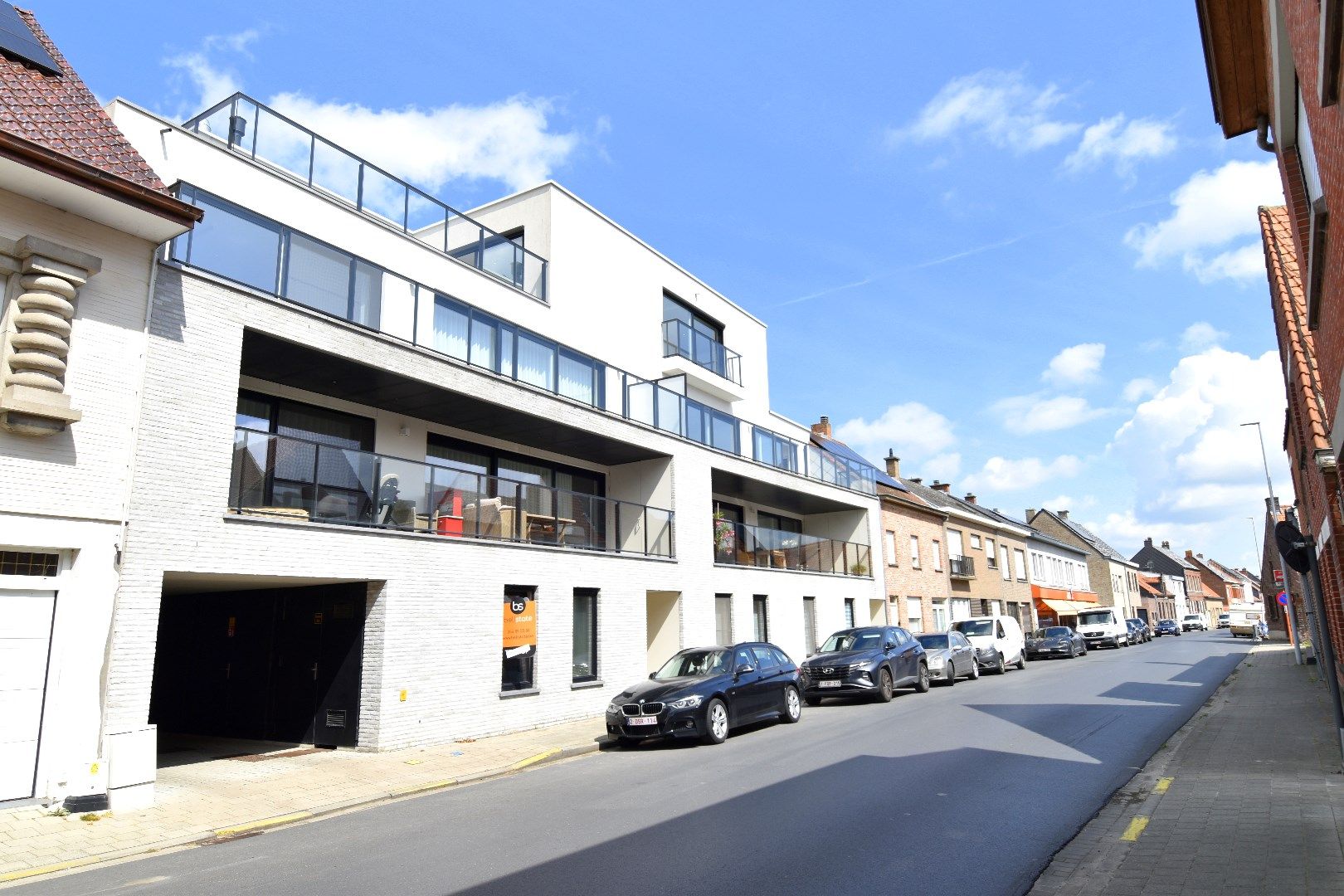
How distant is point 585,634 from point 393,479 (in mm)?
5421

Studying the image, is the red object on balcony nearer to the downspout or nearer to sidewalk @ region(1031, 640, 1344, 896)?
sidewalk @ region(1031, 640, 1344, 896)

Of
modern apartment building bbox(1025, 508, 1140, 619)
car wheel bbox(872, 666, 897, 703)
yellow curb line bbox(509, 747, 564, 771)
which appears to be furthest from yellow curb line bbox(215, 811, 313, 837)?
modern apartment building bbox(1025, 508, 1140, 619)

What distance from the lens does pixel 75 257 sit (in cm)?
959

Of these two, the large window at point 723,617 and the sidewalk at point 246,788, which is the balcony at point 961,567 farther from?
the sidewalk at point 246,788

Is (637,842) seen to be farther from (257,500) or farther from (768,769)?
(257,500)

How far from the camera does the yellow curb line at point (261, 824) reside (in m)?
8.32

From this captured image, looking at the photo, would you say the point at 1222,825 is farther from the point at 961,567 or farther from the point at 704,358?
the point at 961,567

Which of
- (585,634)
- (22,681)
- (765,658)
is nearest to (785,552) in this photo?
(585,634)

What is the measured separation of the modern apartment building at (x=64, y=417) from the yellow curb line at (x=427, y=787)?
274cm

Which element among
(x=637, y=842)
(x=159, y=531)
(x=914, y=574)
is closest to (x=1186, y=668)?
(x=914, y=574)

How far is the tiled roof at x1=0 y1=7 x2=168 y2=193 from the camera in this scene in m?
9.48

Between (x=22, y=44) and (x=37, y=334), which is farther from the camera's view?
(x=22, y=44)

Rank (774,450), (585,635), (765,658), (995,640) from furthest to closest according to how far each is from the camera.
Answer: (995,640) → (774,450) → (585,635) → (765,658)

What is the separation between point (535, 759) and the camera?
1222 cm
